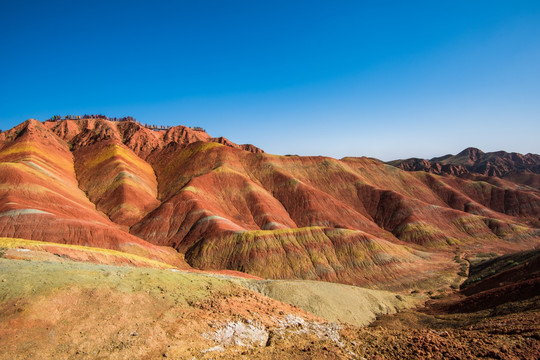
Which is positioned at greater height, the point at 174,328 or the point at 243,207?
the point at 174,328

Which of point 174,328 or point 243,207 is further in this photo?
point 243,207

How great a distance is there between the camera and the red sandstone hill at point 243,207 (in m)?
60.4

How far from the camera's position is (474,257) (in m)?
73.8

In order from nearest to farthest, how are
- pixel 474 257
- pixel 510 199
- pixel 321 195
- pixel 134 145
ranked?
pixel 474 257 → pixel 321 195 → pixel 510 199 → pixel 134 145

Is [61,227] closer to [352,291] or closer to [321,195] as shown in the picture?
[352,291]

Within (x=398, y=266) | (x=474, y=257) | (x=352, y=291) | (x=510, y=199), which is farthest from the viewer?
(x=510, y=199)

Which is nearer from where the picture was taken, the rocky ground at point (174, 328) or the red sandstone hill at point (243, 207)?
the rocky ground at point (174, 328)

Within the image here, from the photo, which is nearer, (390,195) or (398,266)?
(398,266)

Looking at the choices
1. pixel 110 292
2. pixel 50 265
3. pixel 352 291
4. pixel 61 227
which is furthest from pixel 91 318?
pixel 61 227

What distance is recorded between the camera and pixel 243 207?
306ft

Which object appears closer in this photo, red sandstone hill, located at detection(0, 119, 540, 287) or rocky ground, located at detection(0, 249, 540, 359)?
rocky ground, located at detection(0, 249, 540, 359)

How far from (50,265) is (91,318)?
8373mm

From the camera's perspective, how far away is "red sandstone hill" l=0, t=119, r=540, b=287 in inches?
2377

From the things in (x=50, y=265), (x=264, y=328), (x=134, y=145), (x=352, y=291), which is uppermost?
(x=134, y=145)
